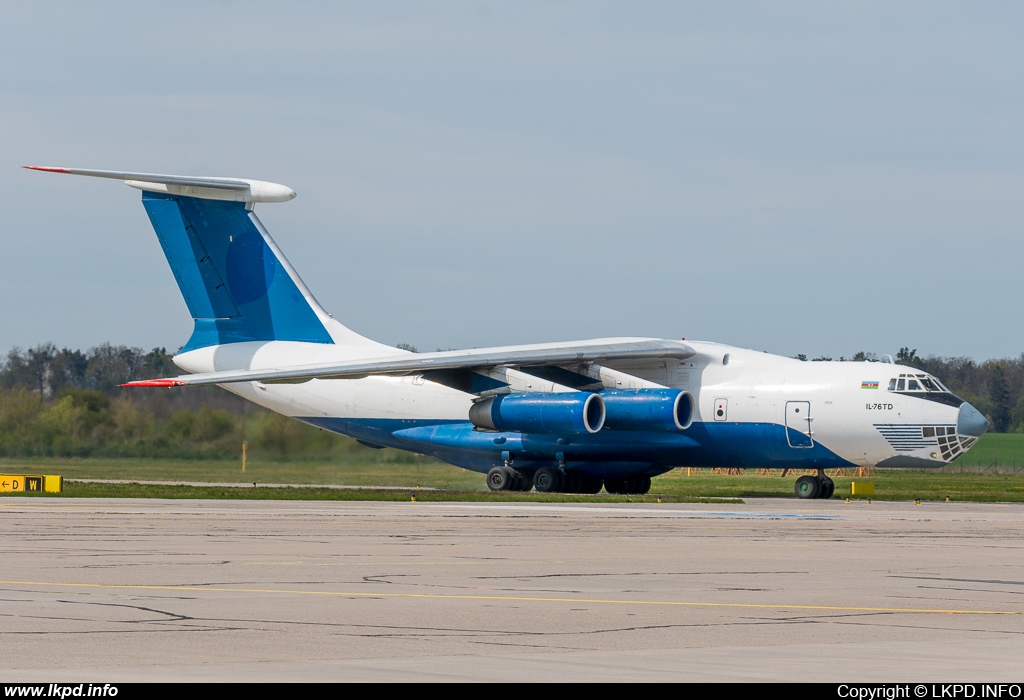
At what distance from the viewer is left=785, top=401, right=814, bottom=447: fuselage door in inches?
1266

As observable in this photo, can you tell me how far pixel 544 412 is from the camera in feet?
107

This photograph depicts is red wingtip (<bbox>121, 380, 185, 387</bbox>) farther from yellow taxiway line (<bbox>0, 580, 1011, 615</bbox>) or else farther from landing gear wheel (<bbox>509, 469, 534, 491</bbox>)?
yellow taxiway line (<bbox>0, 580, 1011, 615</bbox>)

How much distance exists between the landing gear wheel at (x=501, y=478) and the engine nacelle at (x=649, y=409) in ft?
9.43

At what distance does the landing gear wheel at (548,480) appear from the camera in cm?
3481

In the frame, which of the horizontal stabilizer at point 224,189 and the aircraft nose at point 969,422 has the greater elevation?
the horizontal stabilizer at point 224,189

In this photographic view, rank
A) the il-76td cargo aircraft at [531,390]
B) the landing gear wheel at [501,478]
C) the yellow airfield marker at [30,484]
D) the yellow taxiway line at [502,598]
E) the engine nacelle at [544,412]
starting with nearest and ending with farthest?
1. the yellow taxiway line at [502,598]
2. the yellow airfield marker at [30,484]
3. the il-76td cargo aircraft at [531,390]
4. the engine nacelle at [544,412]
5. the landing gear wheel at [501,478]

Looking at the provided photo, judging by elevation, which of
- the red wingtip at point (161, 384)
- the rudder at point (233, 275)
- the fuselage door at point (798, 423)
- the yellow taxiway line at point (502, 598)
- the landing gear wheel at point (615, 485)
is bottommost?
the yellow taxiway line at point (502, 598)

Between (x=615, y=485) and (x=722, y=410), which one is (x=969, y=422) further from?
(x=615, y=485)

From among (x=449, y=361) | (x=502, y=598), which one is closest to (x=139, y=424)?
(x=449, y=361)

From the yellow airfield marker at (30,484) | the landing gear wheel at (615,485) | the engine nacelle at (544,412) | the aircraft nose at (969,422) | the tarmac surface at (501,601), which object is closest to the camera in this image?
the tarmac surface at (501,601)

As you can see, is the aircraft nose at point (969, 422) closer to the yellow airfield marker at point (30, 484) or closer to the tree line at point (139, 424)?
the tree line at point (139, 424)

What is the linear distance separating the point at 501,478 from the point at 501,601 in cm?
2390

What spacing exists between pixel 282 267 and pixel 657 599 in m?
27.8

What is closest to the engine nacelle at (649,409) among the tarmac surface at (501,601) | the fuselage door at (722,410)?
the fuselage door at (722,410)
